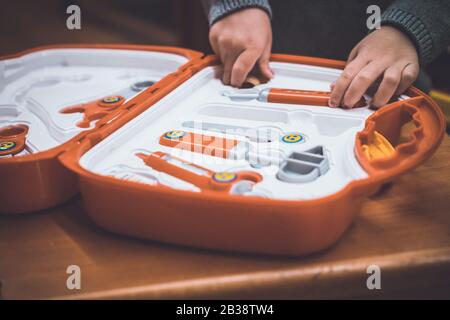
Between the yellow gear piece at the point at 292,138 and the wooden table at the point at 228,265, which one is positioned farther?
the yellow gear piece at the point at 292,138

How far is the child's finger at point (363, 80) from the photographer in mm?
466

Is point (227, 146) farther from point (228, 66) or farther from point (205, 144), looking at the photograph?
point (228, 66)

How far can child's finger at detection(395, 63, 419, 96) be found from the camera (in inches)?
18.3

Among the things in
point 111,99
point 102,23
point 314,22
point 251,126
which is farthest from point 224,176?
point 102,23

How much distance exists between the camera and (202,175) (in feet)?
1.22

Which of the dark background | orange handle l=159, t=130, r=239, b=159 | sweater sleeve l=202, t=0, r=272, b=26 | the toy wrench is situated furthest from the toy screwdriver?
the dark background

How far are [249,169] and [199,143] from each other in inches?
2.5

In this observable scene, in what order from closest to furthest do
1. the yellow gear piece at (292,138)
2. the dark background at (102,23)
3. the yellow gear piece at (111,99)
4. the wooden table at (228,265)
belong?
the wooden table at (228,265) → the yellow gear piece at (292,138) → the yellow gear piece at (111,99) → the dark background at (102,23)

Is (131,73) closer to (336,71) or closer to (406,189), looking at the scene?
(336,71)

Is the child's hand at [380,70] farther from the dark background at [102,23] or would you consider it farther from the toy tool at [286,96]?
the dark background at [102,23]

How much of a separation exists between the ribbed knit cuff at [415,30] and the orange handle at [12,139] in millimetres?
408

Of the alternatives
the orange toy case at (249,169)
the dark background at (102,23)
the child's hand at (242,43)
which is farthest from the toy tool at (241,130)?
the dark background at (102,23)

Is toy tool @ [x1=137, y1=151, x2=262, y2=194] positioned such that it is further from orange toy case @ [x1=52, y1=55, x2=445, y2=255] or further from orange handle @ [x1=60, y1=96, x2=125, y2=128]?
orange handle @ [x1=60, y1=96, x2=125, y2=128]

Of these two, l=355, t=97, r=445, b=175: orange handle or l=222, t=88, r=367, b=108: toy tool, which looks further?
l=222, t=88, r=367, b=108: toy tool
